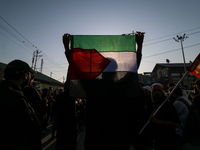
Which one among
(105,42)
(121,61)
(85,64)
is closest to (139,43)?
(121,61)

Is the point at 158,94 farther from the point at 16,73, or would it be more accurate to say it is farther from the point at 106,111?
the point at 16,73

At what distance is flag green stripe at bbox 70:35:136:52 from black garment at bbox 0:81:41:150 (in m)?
1.14

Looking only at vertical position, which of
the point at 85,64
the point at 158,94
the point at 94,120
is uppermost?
the point at 85,64

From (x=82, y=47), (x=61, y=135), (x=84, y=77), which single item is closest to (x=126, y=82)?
(x=84, y=77)

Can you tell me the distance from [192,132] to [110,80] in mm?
2162

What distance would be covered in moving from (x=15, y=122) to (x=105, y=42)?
1.58 metres

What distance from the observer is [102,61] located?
1.82 m

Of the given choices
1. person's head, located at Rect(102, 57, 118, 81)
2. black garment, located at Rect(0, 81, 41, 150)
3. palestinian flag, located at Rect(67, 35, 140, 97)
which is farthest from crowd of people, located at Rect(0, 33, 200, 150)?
person's head, located at Rect(102, 57, 118, 81)

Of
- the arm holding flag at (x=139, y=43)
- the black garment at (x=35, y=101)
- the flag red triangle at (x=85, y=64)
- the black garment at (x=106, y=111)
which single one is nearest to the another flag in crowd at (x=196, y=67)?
the arm holding flag at (x=139, y=43)

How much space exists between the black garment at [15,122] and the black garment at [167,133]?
6.50ft

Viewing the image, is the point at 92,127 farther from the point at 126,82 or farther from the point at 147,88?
the point at 147,88

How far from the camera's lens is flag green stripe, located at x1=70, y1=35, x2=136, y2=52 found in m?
1.92

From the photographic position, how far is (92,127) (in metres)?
1.50

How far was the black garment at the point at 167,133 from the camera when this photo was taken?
196cm
